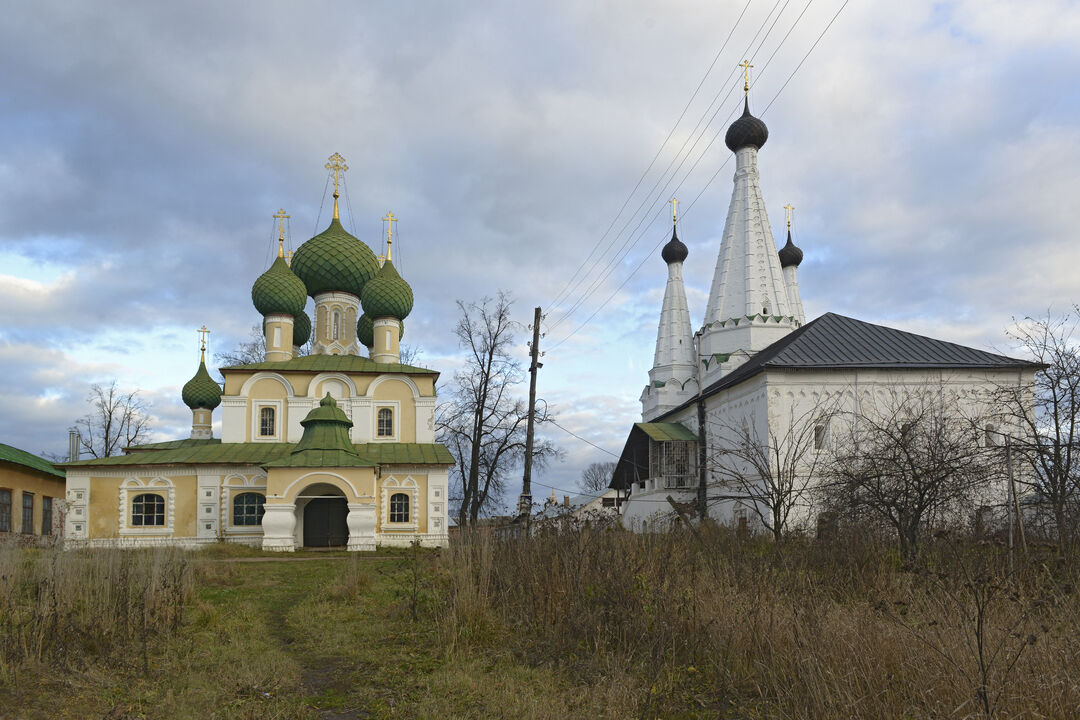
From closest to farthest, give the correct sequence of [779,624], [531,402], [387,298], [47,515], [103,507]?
[779,624] → [531,402] → [103,507] → [47,515] → [387,298]

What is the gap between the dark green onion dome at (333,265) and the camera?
28156 mm

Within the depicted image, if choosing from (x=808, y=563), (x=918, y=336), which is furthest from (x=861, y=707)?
(x=918, y=336)

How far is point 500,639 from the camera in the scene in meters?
7.21

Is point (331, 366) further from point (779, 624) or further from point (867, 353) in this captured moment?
point (779, 624)

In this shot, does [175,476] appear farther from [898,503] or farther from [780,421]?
[898,503]

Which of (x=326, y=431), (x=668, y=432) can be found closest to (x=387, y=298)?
(x=326, y=431)

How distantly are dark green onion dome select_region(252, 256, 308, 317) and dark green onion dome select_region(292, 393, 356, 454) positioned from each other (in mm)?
5324

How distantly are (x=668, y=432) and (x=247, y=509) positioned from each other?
14.2 m

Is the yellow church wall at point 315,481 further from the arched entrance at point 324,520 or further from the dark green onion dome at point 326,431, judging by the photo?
the arched entrance at point 324,520

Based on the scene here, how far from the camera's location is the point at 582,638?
690 centimetres

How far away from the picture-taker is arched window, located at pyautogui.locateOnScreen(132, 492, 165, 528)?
885 inches

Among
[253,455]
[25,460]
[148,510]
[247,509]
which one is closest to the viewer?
[148,510]

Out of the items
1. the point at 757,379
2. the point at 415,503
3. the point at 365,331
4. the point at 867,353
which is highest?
the point at 365,331

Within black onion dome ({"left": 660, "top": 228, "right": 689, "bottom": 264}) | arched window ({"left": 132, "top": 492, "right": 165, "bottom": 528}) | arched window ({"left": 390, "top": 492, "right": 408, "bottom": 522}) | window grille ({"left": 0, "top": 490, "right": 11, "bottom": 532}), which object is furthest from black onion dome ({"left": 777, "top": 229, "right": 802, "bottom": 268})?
window grille ({"left": 0, "top": 490, "right": 11, "bottom": 532})
